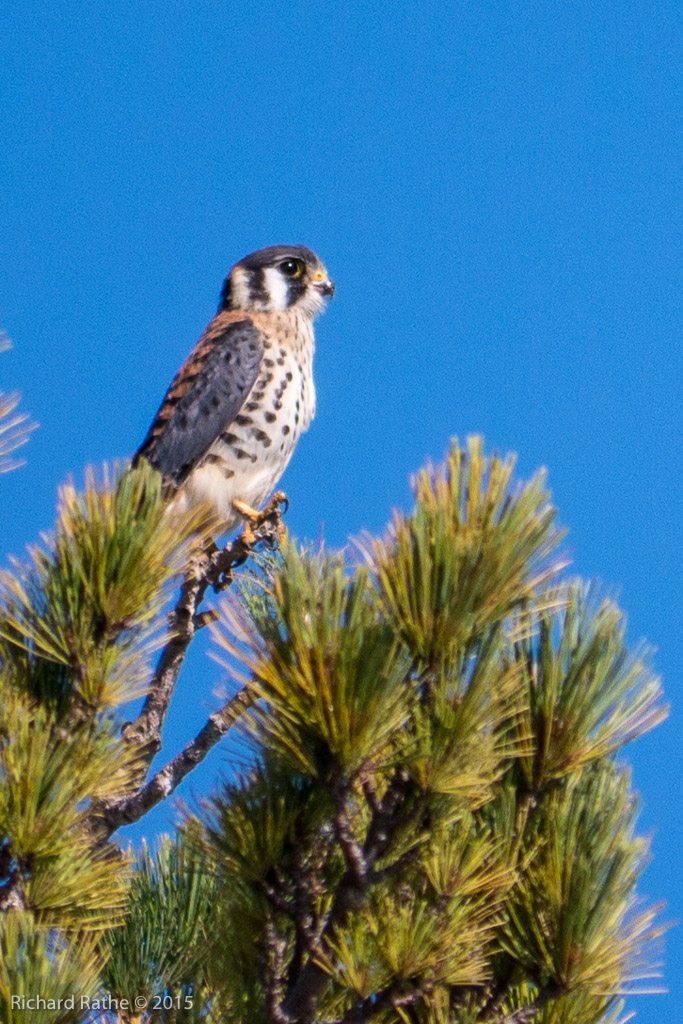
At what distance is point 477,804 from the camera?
1862mm

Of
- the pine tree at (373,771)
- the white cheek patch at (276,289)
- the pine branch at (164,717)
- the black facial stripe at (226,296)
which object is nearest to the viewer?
the pine tree at (373,771)

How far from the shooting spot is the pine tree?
5.81 ft

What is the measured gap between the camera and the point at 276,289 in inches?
196

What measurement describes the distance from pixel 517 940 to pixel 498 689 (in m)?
0.40

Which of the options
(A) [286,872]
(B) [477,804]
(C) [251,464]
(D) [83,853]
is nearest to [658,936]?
(B) [477,804]

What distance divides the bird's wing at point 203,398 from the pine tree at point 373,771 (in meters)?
2.22

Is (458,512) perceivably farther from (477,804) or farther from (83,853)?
(83,853)

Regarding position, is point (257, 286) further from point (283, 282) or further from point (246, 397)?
point (246, 397)

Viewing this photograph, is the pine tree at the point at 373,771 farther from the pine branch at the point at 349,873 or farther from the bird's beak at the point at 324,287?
the bird's beak at the point at 324,287

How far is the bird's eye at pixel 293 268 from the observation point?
4992mm

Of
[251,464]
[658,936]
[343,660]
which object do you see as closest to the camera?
[343,660]

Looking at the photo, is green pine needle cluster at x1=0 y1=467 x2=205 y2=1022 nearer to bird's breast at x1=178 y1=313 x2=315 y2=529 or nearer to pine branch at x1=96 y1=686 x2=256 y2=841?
pine branch at x1=96 y1=686 x2=256 y2=841

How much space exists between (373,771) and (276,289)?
3424mm

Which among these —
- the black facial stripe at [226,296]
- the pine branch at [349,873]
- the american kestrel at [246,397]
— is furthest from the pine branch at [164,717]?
the black facial stripe at [226,296]
